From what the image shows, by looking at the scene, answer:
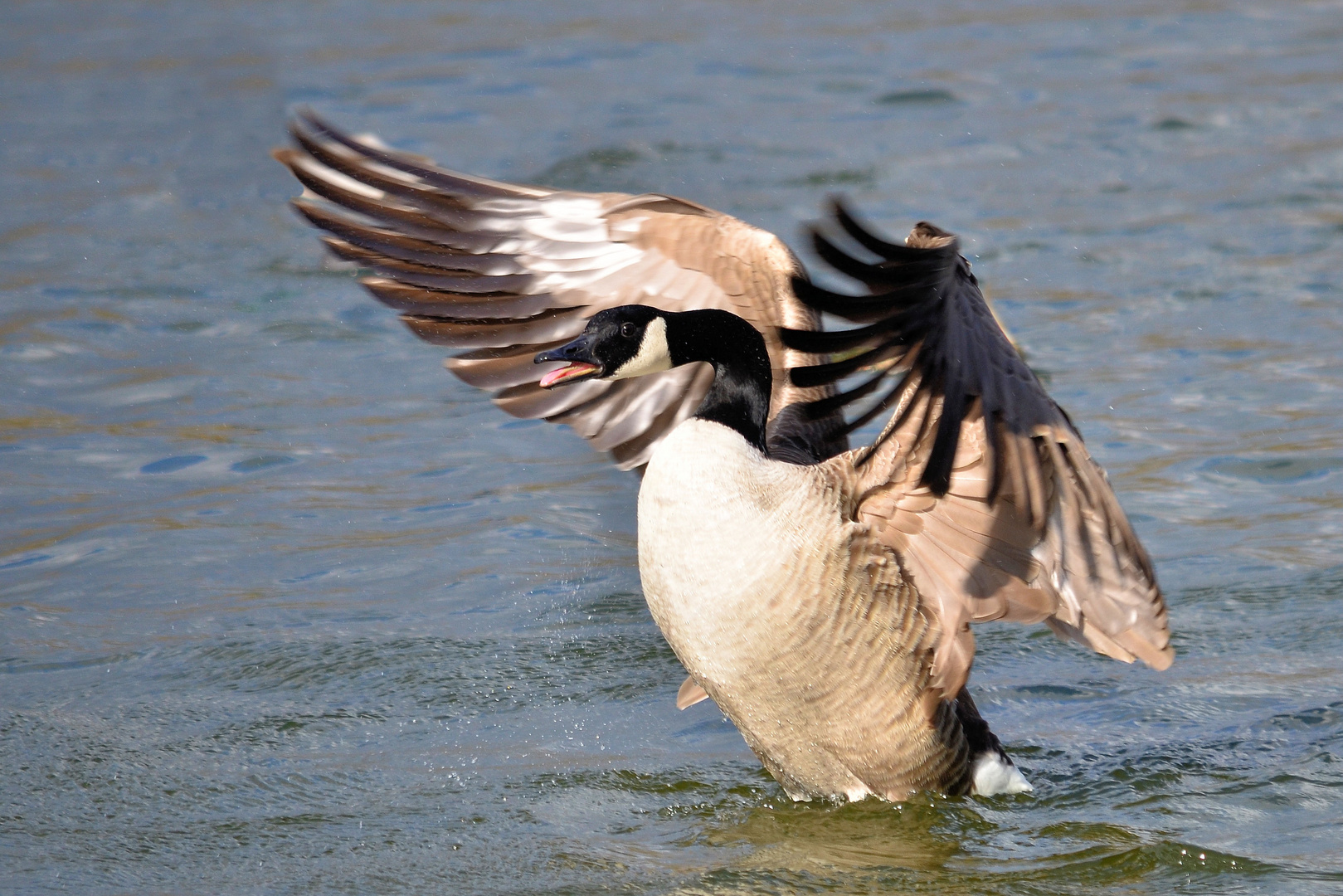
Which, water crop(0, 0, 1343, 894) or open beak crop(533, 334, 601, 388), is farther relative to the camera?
water crop(0, 0, 1343, 894)

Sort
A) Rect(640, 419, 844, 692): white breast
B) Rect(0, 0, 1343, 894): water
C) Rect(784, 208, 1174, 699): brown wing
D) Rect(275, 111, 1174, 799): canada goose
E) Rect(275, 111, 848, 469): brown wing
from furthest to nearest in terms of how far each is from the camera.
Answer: Rect(275, 111, 848, 469): brown wing
Rect(0, 0, 1343, 894): water
Rect(640, 419, 844, 692): white breast
Rect(275, 111, 1174, 799): canada goose
Rect(784, 208, 1174, 699): brown wing

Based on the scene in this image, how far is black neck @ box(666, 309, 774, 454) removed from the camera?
16.9 ft

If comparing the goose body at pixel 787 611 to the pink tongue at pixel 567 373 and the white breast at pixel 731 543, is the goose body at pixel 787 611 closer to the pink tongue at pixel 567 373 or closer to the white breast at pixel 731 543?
the white breast at pixel 731 543

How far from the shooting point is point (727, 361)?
17.0ft

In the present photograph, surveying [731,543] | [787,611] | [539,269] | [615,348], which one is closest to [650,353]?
[615,348]

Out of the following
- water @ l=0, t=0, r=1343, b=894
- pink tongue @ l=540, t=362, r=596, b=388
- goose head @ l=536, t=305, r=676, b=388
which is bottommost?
water @ l=0, t=0, r=1343, b=894

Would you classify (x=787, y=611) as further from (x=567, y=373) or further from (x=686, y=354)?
(x=567, y=373)

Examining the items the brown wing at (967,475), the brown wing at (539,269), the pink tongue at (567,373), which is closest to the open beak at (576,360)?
the pink tongue at (567,373)

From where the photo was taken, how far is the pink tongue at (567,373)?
197 inches

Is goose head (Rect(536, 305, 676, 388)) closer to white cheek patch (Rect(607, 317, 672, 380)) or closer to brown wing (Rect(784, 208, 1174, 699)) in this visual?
white cheek patch (Rect(607, 317, 672, 380))

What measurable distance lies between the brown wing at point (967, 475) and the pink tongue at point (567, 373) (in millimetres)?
874

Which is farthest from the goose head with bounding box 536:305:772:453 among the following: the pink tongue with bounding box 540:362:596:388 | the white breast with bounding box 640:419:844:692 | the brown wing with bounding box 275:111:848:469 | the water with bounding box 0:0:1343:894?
the water with bounding box 0:0:1343:894

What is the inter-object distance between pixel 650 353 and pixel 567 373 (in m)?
0.28

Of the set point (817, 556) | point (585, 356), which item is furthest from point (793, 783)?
point (585, 356)
